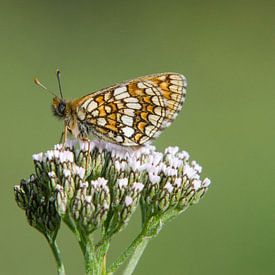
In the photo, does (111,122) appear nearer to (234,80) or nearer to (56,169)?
(56,169)

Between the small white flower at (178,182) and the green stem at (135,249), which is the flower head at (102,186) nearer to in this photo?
the small white flower at (178,182)

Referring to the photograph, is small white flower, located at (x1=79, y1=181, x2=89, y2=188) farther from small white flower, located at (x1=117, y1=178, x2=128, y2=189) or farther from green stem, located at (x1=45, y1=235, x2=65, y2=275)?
green stem, located at (x1=45, y1=235, x2=65, y2=275)

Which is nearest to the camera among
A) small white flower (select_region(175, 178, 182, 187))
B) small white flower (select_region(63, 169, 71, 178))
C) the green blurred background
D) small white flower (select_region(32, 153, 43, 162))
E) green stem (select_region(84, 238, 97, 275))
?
green stem (select_region(84, 238, 97, 275))

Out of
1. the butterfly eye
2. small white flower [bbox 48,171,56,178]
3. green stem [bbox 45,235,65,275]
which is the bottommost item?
green stem [bbox 45,235,65,275]

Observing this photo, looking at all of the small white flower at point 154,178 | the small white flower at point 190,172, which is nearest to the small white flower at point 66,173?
the small white flower at point 154,178

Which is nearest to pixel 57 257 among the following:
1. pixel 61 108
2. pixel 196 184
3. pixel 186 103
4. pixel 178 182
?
pixel 178 182

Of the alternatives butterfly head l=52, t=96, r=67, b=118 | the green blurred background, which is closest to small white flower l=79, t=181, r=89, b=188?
butterfly head l=52, t=96, r=67, b=118

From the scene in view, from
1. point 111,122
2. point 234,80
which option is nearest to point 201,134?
point 234,80
